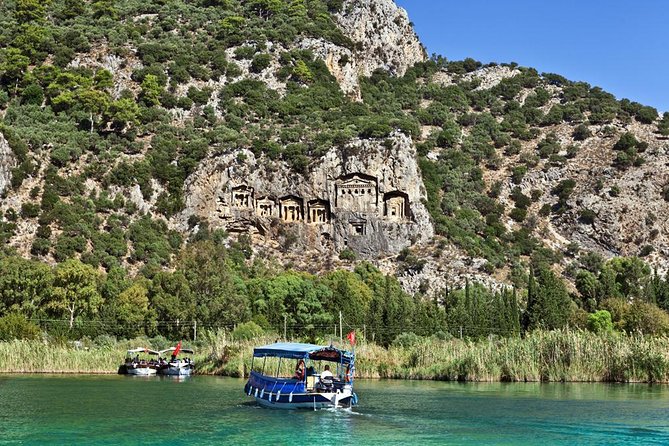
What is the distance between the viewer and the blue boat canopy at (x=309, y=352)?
38.2 metres

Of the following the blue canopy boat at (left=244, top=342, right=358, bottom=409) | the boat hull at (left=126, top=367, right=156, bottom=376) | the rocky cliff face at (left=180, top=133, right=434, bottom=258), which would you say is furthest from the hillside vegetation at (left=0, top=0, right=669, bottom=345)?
the blue canopy boat at (left=244, top=342, right=358, bottom=409)

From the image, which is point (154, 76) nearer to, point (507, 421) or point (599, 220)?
point (599, 220)

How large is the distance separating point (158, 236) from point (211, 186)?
479 inches

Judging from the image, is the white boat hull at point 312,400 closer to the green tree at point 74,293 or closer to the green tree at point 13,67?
the green tree at point 74,293

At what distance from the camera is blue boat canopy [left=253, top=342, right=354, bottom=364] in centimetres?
3825

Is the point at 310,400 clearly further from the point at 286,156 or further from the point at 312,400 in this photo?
the point at 286,156

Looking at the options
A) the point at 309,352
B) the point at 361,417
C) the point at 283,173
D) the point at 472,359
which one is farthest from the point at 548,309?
the point at 361,417

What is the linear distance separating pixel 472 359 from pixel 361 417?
53.7 feet

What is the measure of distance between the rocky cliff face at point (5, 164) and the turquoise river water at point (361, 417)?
5541 centimetres

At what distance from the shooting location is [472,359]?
49344mm

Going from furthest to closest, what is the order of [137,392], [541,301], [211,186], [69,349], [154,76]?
[154,76] → [211,186] → [541,301] → [69,349] → [137,392]

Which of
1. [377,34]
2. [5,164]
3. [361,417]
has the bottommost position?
[361,417]

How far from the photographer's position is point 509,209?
12694cm

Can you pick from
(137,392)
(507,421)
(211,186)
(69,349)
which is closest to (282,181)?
(211,186)
